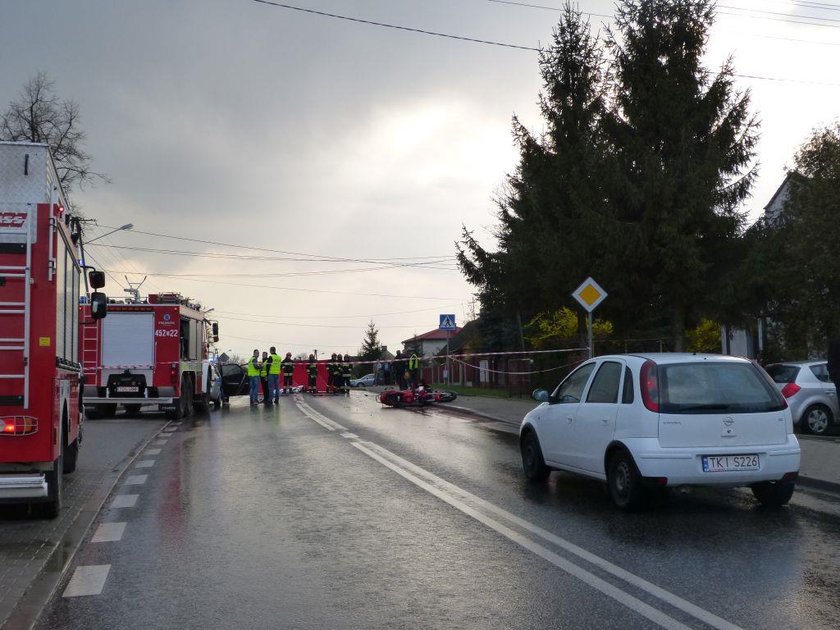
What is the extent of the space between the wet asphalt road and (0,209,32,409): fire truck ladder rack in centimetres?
151

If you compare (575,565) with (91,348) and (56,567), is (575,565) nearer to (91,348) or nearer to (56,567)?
(56,567)

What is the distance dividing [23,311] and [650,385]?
5.54 m

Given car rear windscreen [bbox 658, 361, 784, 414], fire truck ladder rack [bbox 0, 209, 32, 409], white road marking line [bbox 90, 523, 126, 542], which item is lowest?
white road marking line [bbox 90, 523, 126, 542]

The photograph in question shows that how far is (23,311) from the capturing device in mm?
8125

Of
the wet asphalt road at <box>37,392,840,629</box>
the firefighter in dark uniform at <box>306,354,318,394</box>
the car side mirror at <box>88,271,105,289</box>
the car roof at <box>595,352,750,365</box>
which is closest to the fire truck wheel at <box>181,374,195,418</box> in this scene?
the wet asphalt road at <box>37,392,840,629</box>

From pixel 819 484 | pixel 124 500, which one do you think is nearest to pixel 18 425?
pixel 124 500

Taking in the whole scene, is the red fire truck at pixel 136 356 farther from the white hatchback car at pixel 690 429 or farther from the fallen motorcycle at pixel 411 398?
the white hatchback car at pixel 690 429

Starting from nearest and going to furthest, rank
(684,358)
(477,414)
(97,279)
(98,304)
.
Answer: (684,358), (98,304), (97,279), (477,414)

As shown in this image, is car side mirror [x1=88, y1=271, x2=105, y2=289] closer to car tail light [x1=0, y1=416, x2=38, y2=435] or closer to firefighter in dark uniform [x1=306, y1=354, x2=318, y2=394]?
car tail light [x1=0, y1=416, x2=38, y2=435]

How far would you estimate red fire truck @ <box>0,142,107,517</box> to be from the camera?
805cm

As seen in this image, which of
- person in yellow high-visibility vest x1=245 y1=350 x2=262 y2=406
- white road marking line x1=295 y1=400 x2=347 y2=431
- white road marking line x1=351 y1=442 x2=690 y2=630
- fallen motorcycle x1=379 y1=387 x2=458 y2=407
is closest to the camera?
white road marking line x1=351 y1=442 x2=690 y2=630

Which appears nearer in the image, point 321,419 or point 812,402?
point 812,402

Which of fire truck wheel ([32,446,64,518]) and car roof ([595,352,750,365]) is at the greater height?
car roof ([595,352,750,365])

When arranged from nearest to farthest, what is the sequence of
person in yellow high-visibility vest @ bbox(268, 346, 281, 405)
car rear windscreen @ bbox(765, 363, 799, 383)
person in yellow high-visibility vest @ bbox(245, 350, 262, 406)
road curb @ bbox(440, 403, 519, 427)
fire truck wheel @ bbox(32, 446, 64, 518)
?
fire truck wheel @ bbox(32, 446, 64, 518) → car rear windscreen @ bbox(765, 363, 799, 383) → road curb @ bbox(440, 403, 519, 427) → person in yellow high-visibility vest @ bbox(268, 346, 281, 405) → person in yellow high-visibility vest @ bbox(245, 350, 262, 406)
